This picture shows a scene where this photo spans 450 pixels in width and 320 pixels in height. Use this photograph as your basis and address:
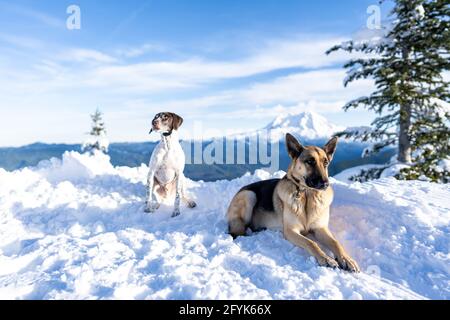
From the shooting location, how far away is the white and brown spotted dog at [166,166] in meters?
6.58

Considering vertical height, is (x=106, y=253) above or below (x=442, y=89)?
below

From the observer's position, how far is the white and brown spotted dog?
658 cm

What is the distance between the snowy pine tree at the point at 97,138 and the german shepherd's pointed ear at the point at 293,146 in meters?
37.9

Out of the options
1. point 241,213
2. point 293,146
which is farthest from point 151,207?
point 293,146

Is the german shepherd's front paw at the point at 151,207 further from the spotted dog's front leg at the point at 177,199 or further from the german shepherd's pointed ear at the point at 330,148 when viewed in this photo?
the german shepherd's pointed ear at the point at 330,148

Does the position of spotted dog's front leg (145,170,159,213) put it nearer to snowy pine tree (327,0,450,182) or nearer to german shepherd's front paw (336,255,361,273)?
german shepherd's front paw (336,255,361,273)
